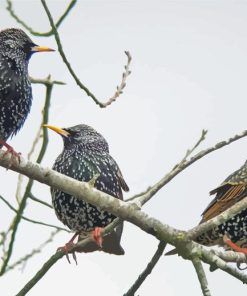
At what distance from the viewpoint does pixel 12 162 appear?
133 inches

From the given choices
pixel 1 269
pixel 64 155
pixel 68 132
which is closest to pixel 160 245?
pixel 1 269

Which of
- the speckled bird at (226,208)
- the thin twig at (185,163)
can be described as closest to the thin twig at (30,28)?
the thin twig at (185,163)

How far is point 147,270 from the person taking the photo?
3570 mm

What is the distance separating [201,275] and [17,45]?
9.93ft

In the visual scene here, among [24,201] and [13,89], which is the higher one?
[13,89]

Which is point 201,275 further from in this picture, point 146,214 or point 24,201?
point 24,201

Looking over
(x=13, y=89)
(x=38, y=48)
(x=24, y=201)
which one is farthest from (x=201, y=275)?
(x=38, y=48)

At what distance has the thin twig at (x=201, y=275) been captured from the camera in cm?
299

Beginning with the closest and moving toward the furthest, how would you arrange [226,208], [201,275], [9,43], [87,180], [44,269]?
1. [201,275]
2. [44,269]
3. [87,180]
4. [9,43]
5. [226,208]

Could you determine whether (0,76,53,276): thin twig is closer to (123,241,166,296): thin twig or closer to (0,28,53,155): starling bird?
(0,28,53,155): starling bird

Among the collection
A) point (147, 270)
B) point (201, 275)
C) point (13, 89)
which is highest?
point (13, 89)

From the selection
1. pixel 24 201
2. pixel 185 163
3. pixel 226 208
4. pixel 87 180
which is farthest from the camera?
pixel 226 208

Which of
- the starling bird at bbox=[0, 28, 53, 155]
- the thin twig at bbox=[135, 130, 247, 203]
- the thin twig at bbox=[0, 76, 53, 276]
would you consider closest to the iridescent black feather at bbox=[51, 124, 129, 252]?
the starling bird at bbox=[0, 28, 53, 155]

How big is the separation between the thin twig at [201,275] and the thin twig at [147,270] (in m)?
0.27
